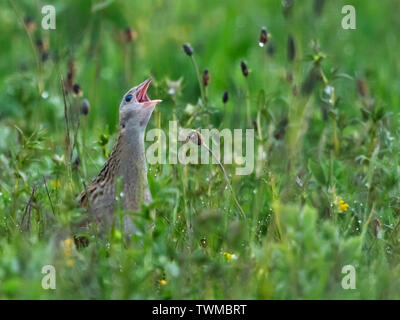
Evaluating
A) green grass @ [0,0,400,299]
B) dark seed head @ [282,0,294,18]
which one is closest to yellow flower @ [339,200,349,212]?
green grass @ [0,0,400,299]

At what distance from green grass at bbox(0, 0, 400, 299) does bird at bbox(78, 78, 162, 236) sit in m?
0.11

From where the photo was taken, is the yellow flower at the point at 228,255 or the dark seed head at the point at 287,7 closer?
the yellow flower at the point at 228,255

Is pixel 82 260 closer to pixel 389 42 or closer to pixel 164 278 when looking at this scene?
pixel 164 278

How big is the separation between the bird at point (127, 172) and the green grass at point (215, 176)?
110 mm

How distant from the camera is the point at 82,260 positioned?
3082mm

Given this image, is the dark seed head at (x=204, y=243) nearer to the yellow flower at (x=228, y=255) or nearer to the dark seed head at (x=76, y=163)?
the yellow flower at (x=228, y=255)

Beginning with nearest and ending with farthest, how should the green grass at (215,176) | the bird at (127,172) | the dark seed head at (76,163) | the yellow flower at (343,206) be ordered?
the green grass at (215,176), the bird at (127,172), the yellow flower at (343,206), the dark seed head at (76,163)

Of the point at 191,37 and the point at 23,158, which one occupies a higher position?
the point at 191,37

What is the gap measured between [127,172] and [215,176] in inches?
20.5

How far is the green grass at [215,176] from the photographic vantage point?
2.93 meters

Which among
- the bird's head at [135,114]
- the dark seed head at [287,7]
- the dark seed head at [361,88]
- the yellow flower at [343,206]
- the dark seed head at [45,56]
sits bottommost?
the yellow flower at [343,206]

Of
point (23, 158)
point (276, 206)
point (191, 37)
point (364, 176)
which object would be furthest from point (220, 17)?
point (276, 206)

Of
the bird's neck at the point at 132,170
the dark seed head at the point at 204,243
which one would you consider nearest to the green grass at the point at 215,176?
the dark seed head at the point at 204,243

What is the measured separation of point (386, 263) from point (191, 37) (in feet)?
14.2
